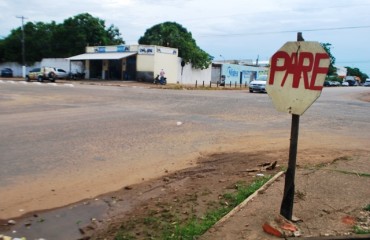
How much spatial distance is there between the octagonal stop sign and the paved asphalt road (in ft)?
11.1

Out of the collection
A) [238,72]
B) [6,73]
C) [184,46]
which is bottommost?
[6,73]

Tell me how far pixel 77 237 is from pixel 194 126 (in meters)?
8.17

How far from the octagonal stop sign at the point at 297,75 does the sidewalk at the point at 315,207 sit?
122 cm

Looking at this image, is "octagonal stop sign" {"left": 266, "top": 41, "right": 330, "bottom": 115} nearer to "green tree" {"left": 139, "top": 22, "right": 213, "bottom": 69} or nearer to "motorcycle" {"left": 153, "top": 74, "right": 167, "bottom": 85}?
"motorcycle" {"left": 153, "top": 74, "right": 167, "bottom": 85}

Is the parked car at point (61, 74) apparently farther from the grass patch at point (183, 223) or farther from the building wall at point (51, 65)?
the grass patch at point (183, 223)

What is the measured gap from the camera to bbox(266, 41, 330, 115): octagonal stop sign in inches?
150

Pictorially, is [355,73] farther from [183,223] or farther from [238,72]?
[183,223]

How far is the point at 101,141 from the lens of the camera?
9.76m

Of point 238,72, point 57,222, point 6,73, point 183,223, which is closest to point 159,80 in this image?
point 238,72

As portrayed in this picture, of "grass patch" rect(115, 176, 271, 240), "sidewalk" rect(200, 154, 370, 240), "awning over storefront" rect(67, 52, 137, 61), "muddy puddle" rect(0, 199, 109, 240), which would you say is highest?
"awning over storefront" rect(67, 52, 137, 61)

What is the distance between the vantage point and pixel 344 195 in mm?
5219

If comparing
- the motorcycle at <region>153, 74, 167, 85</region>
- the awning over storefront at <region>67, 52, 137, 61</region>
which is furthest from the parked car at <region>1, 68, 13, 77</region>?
the motorcycle at <region>153, 74, 167, 85</region>

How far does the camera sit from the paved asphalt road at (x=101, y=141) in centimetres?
637

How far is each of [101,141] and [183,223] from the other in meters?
5.48
